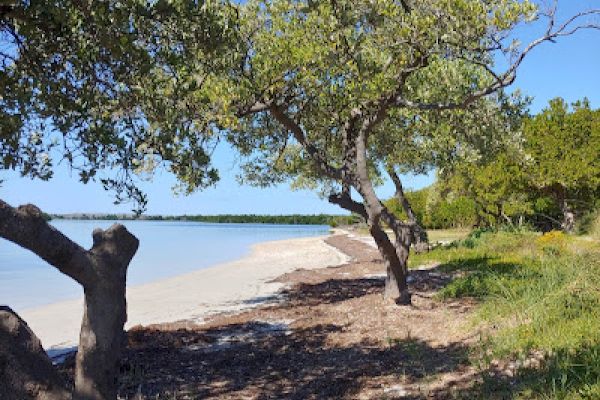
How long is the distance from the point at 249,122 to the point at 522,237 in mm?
12948

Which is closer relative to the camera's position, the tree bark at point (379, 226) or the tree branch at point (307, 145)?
the tree bark at point (379, 226)

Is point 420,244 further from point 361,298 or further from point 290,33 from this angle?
point 290,33

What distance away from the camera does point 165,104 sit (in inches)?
288

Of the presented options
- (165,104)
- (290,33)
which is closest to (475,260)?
(290,33)

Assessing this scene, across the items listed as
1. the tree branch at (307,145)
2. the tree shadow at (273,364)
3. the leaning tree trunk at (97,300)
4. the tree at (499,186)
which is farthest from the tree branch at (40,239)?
the tree at (499,186)

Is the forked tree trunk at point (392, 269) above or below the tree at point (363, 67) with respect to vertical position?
below

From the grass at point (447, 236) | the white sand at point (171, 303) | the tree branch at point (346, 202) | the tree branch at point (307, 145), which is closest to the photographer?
the tree branch at point (307, 145)

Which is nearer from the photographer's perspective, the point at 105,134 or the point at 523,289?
the point at 105,134

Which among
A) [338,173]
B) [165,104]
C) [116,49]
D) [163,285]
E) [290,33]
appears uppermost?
[290,33]

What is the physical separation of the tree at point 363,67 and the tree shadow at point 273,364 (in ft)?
10.8

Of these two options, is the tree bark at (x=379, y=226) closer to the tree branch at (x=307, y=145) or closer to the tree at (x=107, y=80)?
the tree branch at (x=307, y=145)

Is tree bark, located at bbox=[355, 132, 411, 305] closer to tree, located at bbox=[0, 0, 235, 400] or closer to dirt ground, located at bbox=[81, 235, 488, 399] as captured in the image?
dirt ground, located at bbox=[81, 235, 488, 399]

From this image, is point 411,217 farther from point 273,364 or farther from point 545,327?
point 545,327

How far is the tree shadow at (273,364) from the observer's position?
7.26 meters
